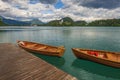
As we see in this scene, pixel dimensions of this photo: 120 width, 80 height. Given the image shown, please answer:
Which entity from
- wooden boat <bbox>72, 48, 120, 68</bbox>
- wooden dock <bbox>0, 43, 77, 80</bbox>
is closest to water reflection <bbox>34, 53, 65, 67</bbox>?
wooden boat <bbox>72, 48, 120, 68</bbox>

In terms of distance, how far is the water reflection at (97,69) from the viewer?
15.3m

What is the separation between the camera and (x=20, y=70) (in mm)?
9797

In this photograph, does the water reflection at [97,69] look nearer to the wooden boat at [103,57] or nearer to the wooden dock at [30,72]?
the wooden boat at [103,57]

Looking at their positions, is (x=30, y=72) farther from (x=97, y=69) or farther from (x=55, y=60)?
(x=55, y=60)

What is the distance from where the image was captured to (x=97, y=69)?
54.6 feet

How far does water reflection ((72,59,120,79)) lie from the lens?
50.2ft

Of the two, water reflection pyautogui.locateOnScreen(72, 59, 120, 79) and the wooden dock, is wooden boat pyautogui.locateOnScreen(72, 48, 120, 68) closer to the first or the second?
water reflection pyautogui.locateOnScreen(72, 59, 120, 79)

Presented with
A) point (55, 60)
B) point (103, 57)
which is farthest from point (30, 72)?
point (103, 57)

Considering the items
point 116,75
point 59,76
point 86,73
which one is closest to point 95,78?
point 86,73

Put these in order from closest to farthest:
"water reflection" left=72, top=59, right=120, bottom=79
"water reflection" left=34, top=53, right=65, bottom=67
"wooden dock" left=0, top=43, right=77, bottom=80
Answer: "wooden dock" left=0, top=43, right=77, bottom=80
"water reflection" left=72, top=59, right=120, bottom=79
"water reflection" left=34, top=53, right=65, bottom=67

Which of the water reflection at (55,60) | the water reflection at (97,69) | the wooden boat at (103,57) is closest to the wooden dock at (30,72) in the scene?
the water reflection at (97,69)

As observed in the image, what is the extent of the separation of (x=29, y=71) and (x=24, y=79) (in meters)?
1.32

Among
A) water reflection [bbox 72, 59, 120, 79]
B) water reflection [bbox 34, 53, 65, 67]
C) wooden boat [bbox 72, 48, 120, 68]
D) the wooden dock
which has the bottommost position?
water reflection [bbox 72, 59, 120, 79]

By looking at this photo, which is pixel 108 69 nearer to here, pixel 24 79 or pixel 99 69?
pixel 99 69
